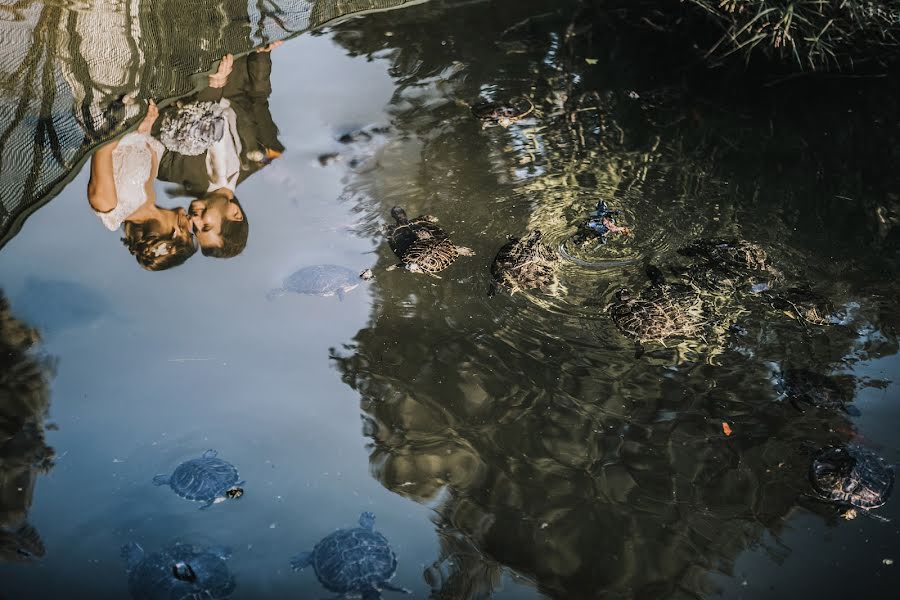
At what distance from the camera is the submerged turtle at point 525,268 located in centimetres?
331

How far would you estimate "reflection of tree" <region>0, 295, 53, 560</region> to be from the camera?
2514 mm

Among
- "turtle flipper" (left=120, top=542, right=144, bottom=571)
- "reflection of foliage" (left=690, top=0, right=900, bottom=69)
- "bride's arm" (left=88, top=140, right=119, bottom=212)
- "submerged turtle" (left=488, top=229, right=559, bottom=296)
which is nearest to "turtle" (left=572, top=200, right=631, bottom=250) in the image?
"submerged turtle" (left=488, top=229, right=559, bottom=296)

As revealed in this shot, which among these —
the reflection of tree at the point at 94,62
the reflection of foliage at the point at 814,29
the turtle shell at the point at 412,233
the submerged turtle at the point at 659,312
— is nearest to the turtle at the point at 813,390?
the submerged turtle at the point at 659,312

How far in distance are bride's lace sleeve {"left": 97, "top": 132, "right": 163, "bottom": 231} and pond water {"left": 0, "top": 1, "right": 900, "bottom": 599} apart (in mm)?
184

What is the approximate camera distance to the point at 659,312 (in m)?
3.09

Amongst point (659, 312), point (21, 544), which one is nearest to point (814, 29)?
point (659, 312)

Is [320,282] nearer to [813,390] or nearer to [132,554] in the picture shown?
[132,554]

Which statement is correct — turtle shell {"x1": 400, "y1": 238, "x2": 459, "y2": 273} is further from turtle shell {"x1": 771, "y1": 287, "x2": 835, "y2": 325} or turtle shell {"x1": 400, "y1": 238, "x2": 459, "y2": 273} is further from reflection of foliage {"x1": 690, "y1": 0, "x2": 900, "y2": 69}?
reflection of foliage {"x1": 690, "y1": 0, "x2": 900, "y2": 69}

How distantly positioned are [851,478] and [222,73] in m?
4.23

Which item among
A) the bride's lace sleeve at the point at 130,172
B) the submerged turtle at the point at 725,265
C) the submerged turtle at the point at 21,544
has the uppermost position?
the submerged turtle at the point at 725,265

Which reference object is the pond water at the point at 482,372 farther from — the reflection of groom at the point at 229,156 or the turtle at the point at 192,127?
the turtle at the point at 192,127

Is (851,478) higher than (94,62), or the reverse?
(94,62)

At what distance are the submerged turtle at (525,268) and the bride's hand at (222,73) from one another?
2.45 m

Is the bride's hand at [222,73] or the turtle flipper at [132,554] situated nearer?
the turtle flipper at [132,554]
